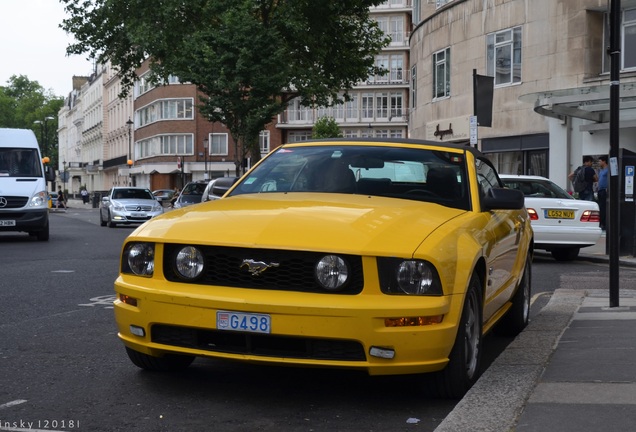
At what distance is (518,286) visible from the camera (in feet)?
→ 25.3

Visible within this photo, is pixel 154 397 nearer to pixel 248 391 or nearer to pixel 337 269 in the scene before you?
pixel 248 391

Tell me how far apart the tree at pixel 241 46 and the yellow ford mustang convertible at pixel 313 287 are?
29890mm

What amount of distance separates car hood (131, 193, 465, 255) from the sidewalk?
0.92 meters

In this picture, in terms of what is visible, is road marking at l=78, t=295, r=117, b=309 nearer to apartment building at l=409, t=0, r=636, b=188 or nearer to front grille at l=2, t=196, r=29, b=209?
front grille at l=2, t=196, r=29, b=209

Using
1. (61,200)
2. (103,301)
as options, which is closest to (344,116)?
(61,200)

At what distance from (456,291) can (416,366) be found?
0.46 meters

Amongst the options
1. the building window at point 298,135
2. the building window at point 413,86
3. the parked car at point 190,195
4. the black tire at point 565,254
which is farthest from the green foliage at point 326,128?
the black tire at point 565,254

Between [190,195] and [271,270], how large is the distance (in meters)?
29.4

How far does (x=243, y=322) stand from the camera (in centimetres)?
503

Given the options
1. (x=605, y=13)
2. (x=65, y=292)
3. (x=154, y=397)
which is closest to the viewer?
(x=154, y=397)

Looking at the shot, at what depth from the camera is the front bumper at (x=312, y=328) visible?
194 inches

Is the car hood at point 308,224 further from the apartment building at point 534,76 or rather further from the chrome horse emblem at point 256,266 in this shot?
the apartment building at point 534,76

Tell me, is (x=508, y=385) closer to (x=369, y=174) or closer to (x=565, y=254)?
(x=369, y=174)

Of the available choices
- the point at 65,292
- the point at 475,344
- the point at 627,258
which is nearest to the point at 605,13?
the point at 627,258
